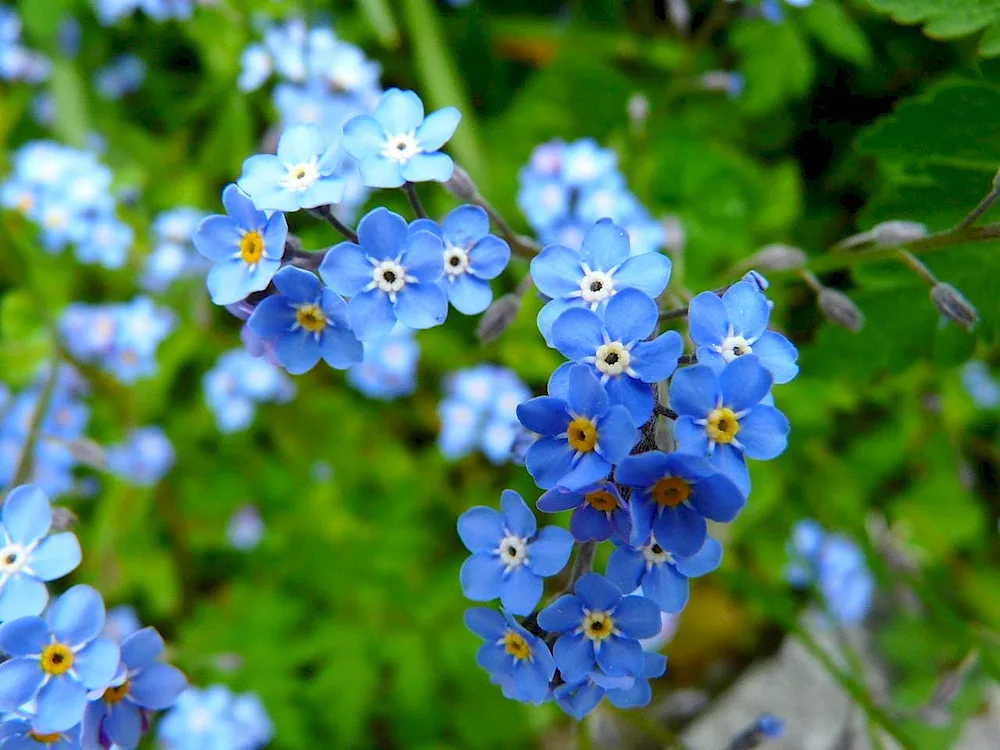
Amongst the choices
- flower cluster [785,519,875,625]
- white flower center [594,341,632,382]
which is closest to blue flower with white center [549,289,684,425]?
white flower center [594,341,632,382]

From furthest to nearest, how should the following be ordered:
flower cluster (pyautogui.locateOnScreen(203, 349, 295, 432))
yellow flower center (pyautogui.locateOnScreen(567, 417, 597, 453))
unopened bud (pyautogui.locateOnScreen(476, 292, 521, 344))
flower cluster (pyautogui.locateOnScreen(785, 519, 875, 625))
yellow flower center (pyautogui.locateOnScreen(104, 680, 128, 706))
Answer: flower cluster (pyautogui.locateOnScreen(785, 519, 875, 625)) < flower cluster (pyautogui.locateOnScreen(203, 349, 295, 432)) < unopened bud (pyautogui.locateOnScreen(476, 292, 521, 344)) < yellow flower center (pyautogui.locateOnScreen(104, 680, 128, 706)) < yellow flower center (pyautogui.locateOnScreen(567, 417, 597, 453))

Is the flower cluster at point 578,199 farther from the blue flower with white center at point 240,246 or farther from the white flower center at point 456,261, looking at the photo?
the blue flower with white center at point 240,246

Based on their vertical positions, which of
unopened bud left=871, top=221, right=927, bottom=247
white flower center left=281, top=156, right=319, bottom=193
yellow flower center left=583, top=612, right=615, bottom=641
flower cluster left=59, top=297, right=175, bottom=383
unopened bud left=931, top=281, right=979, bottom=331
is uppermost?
white flower center left=281, top=156, right=319, bottom=193

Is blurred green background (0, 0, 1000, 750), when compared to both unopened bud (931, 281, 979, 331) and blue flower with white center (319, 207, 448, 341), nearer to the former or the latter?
unopened bud (931, 281, 979, 331)

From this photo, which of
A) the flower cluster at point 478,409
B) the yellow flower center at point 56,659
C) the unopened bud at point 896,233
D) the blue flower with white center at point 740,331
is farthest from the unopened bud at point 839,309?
the yellow flower center at point 56,659

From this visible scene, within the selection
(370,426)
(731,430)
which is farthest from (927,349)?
(370,426)

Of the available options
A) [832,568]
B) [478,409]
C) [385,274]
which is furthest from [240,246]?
[832,568]
